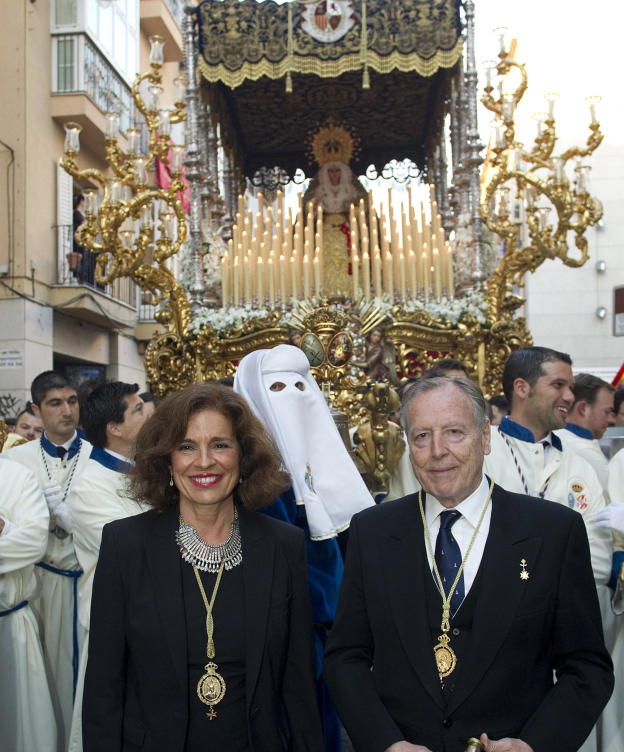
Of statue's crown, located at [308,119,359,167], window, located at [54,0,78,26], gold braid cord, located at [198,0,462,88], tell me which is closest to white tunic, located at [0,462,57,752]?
gold braid cord, located at [198,0,462,88]

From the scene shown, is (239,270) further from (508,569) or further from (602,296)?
(602,296)

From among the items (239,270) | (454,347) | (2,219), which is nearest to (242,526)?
(454,347)

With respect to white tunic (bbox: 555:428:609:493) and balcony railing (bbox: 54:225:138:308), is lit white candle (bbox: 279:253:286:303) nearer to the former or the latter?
white tunic (bbox: 555:428:609:493)

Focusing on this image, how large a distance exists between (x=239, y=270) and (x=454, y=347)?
247 centimetres

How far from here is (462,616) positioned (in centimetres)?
208

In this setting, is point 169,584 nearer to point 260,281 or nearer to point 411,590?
point 411,590

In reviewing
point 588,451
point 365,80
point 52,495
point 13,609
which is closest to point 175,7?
point 365,80

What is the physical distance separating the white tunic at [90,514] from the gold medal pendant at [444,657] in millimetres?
1491

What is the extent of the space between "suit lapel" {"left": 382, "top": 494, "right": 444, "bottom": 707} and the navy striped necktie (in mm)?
46

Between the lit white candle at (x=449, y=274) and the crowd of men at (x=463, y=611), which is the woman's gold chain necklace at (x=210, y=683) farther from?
the lit white candle at (x=449, y=274)

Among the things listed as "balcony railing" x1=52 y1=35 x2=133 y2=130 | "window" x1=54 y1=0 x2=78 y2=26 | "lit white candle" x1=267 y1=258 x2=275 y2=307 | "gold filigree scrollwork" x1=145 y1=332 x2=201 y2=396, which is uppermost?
"window" x1=54 y1=0 x2=78 y2=26

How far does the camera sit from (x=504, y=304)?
8000 mm

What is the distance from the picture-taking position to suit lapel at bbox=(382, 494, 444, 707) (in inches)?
80.2

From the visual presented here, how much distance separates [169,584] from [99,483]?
1.12 m
